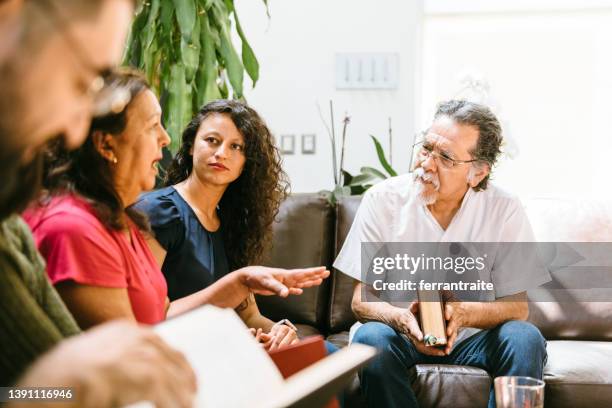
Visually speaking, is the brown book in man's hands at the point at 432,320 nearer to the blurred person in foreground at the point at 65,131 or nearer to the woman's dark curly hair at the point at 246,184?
the woman's dark curly hair at the point at 246,184

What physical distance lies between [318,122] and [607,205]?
4.38 ft

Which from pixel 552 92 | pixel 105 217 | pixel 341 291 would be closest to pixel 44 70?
pixel 105 217

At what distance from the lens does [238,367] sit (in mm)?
767

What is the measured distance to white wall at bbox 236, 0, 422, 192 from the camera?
3.09m

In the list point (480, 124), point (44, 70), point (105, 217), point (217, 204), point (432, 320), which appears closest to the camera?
point (44, 70)

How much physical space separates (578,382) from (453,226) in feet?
1.89

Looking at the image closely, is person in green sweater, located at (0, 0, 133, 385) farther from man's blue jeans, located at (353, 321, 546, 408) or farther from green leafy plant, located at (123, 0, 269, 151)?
green leafy plant, located at (123, 0, 269, 151)

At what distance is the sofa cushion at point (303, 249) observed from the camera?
7.83ft

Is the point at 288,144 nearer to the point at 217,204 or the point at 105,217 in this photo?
the point at 217,204

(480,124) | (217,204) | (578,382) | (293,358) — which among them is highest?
(480,124)

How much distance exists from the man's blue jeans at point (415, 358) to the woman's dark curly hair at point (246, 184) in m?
0.42

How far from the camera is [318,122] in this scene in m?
3.13

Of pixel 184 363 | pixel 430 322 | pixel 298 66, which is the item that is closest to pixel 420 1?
pixel 298 66

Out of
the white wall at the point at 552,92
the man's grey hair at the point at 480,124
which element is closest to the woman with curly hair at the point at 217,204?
the man's grey hair at the point at 480,124
